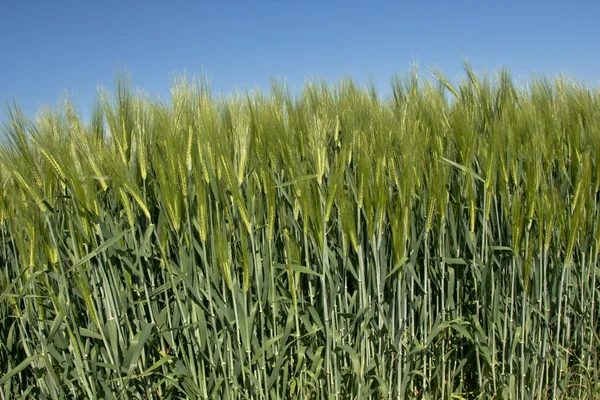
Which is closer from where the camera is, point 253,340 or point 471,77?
point 253,340

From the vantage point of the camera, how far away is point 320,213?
1.97 metres

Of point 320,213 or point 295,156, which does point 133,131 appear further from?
point 320,213

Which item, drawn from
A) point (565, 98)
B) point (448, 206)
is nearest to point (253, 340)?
point (448, 206)

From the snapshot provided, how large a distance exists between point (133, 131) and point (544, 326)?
2.08 meters

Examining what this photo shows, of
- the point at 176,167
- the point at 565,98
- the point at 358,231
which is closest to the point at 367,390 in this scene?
the point at 358,231

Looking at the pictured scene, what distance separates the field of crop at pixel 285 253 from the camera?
1.92m

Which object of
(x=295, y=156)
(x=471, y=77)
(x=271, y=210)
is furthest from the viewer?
(x=471, y=77)

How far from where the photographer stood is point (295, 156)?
2.05 m

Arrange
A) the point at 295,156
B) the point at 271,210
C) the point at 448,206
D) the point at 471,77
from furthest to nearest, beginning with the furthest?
the point at 471,77 < the point at 448,206 < the point at 295,156 < the point at 271,210

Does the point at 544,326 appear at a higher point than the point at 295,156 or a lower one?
lower

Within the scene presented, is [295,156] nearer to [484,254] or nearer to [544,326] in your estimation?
[484,254]

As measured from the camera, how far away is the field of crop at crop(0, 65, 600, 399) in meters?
1.92

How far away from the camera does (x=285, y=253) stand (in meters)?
2.16

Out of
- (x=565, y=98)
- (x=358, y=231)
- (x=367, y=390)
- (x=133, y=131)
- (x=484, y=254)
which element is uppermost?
(x=565, y=98)
